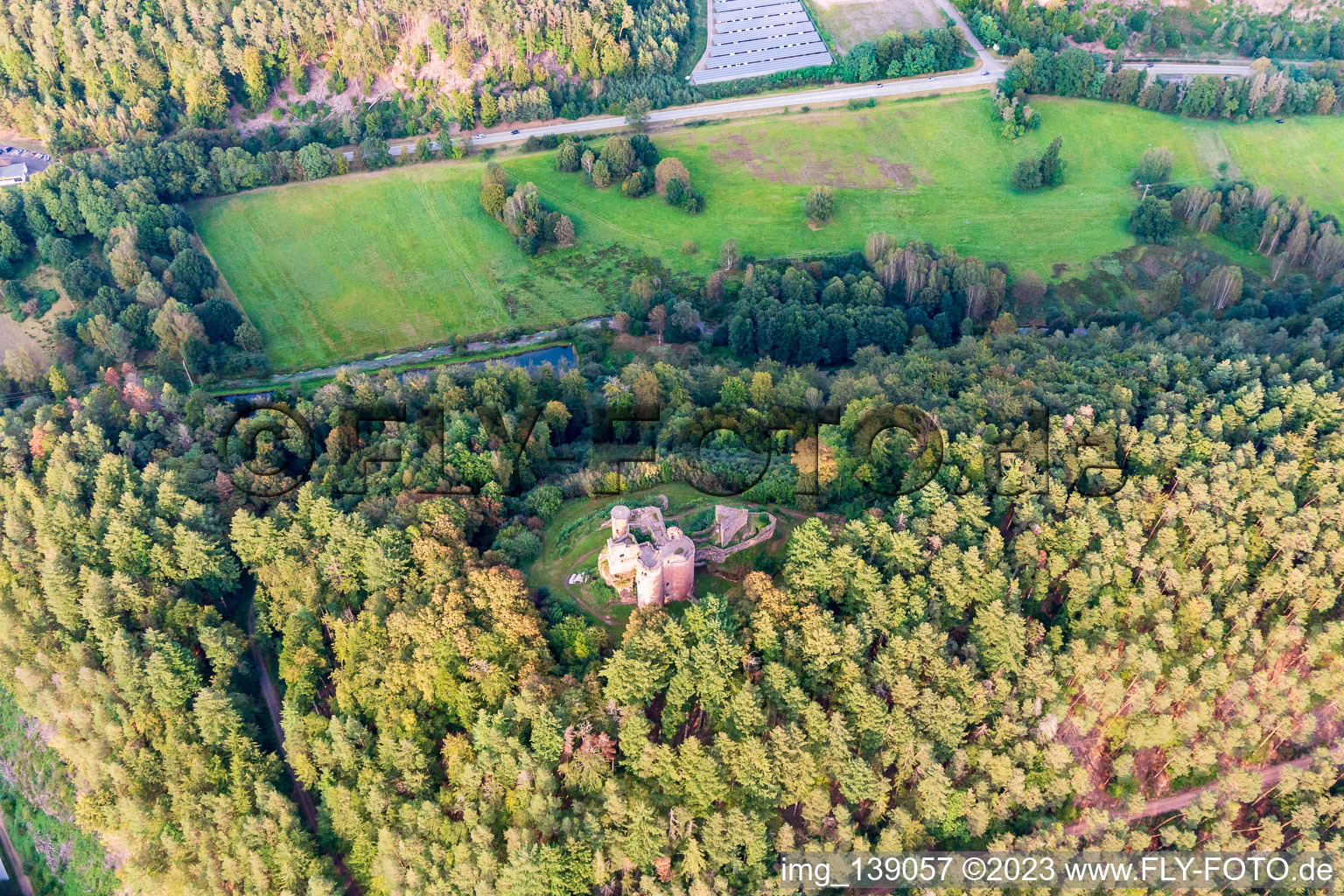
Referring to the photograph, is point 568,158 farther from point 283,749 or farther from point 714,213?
point 283,749

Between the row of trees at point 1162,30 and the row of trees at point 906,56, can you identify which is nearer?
the row of trees at point 906,56

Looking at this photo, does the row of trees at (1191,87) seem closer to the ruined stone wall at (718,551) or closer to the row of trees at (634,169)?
the row of trees at (634,169)

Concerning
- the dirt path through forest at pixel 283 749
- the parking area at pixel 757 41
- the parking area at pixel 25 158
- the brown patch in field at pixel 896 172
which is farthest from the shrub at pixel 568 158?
the dirt path through forest at pixel 283 749

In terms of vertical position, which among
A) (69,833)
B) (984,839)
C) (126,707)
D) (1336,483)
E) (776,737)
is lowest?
(69,833)

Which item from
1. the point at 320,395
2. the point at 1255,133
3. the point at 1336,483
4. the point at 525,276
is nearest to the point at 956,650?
the point at 1336,483

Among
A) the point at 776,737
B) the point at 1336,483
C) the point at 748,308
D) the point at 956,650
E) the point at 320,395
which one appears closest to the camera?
the point at 776,737

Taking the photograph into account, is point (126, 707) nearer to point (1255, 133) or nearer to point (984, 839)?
point (984, 839)
